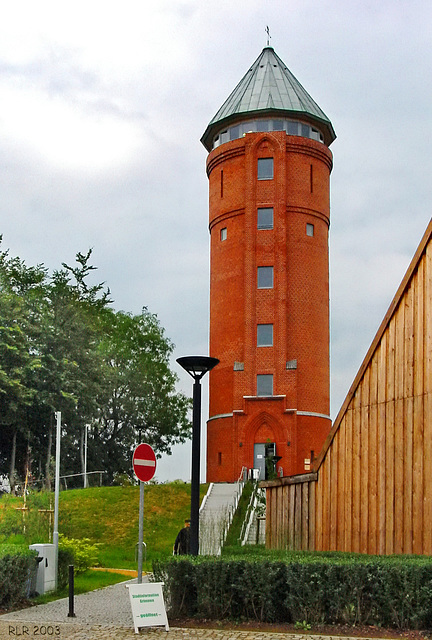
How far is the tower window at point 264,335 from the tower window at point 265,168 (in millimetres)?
8418

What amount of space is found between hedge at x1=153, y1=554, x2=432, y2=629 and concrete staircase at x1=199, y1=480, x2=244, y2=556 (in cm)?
1516

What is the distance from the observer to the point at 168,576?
13539mm

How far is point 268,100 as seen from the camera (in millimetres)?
49688

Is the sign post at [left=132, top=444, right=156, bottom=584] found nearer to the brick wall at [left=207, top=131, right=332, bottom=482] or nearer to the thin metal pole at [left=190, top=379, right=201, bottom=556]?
the thin metal pole at [left=190, top=379, right=201, bottom=556]

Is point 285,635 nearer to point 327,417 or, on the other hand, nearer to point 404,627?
point 404,627

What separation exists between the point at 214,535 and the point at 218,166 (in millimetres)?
26393

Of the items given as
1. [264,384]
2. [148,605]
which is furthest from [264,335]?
[148,605]

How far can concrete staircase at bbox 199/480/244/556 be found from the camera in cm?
2958

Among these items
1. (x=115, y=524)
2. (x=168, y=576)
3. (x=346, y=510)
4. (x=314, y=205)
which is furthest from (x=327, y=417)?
(x=168, y=576)

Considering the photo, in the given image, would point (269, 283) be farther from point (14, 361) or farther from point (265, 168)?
point (14, 361)

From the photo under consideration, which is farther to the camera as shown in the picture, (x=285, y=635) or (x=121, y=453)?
(x=121, y=453)

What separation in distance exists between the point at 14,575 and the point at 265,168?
36.4 meters

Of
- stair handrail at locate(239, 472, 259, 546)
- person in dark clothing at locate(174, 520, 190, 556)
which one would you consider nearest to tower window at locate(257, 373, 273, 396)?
stair handrail at locate(239, 472, 259, 546)

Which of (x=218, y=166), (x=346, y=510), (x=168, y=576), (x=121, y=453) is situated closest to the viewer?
(x=168, y=576)
